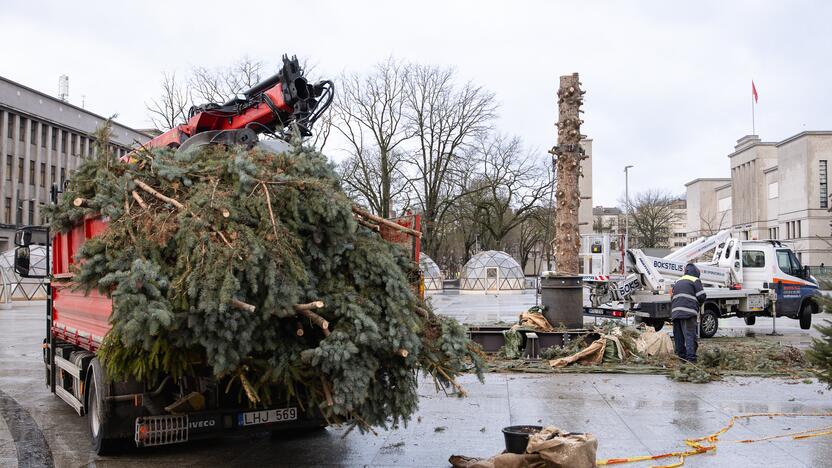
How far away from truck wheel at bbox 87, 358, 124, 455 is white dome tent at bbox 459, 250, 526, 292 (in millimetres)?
44657

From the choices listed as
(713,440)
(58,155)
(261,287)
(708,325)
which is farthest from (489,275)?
(261,287)

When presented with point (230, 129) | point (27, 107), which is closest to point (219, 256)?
point (230, 129)

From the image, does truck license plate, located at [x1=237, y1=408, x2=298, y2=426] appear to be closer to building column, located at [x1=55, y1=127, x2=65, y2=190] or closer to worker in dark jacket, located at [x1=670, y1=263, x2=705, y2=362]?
worker in dark jacket, located at [x1=670, y1=263, x2=705, y2=362]

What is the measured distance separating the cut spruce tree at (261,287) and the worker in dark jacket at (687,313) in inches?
305

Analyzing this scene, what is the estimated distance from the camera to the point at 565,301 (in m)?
13.3

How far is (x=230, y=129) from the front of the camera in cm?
884

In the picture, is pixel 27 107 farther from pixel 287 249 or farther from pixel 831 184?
pixel 831 184

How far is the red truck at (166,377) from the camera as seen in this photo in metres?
5.75

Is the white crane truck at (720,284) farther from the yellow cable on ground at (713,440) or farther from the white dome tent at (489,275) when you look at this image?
the white dome tent at (489,275)

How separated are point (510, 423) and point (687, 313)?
5.71 meters

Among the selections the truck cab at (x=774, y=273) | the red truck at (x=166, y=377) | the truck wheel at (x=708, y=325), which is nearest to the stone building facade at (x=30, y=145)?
the truck cab at (x=774, y=273)

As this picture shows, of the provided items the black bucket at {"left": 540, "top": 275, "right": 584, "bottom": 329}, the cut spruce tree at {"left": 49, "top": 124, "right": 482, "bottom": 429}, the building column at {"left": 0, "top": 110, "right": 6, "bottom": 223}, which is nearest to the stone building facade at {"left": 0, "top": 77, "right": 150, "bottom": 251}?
the building column at {"left": 0, "top": 110, "right": 6, "bottom": 223}

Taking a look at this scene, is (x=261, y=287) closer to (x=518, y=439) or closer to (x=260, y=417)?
(x=260, y=417)

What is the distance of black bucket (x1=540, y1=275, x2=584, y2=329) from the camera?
13297 millimetres
